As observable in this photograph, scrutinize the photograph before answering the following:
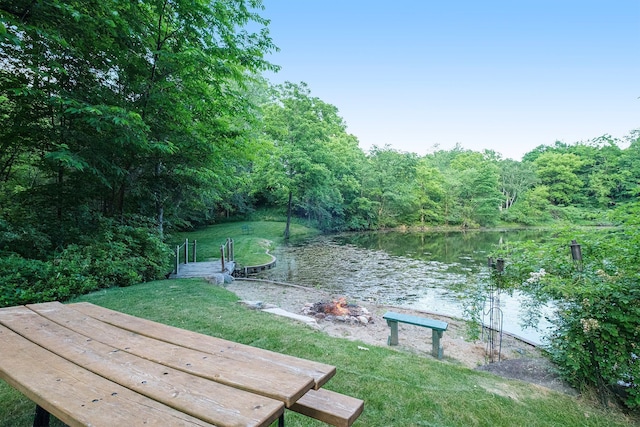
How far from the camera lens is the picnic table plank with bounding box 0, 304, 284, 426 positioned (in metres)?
0.90

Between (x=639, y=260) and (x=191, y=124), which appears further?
(x=191, y=124)

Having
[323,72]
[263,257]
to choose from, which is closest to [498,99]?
[323,72]

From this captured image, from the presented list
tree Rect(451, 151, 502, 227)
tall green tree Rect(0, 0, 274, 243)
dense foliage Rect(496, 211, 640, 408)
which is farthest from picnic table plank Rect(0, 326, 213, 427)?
tree Rect(451, 151, 502, 227)

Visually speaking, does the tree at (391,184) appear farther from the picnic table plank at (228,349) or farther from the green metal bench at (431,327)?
the picnic table plank at (228,349)

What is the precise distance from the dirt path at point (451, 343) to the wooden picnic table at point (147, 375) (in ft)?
10.0

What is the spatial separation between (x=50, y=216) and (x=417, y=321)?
813cm

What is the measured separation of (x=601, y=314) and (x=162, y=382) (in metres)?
3.60

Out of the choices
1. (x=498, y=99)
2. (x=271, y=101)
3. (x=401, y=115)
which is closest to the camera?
(x=271, y=101)

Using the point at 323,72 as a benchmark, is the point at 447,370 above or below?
below

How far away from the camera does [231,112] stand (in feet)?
24.0

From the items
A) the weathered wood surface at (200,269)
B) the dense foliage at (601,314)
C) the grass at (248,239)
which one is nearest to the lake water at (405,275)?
the dense foliage at (601,314)

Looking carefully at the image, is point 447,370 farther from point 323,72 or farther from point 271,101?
point 323,72

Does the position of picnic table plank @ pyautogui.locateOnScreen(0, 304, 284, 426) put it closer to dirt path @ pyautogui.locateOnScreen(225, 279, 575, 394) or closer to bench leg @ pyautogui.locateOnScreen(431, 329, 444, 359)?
dirt path @ pyautogui.locateOnScreen(225, 279, 575, 394)

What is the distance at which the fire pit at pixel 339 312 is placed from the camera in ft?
17.8
